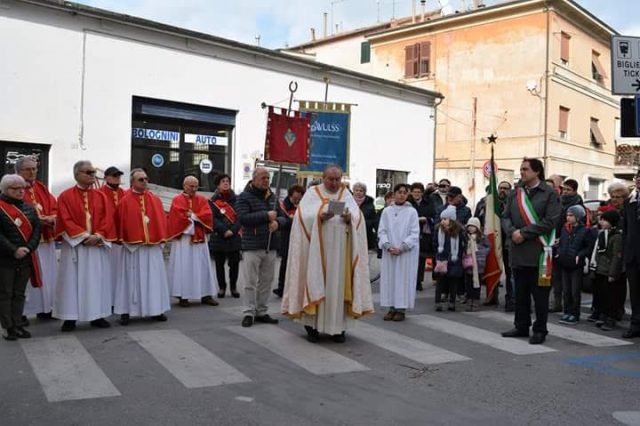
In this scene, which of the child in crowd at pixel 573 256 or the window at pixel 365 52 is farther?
the window at pixel 365 52

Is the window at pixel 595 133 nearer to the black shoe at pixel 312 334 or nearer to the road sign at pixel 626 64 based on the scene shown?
the road sign at pixel 626 64

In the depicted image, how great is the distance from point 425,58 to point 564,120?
7742mm

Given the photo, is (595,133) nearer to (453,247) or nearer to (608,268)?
(453,247)

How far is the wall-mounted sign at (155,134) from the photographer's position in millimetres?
16681

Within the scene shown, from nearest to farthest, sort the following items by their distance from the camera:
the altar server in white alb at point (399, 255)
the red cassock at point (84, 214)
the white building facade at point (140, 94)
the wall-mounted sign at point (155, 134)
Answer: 1. the red cassock at point (84, 214)
2. the altar server in white alb at point (399, 255)
3. the white building facade at point (140, 94)
4. the wall-mounted sign at point (155, 134)

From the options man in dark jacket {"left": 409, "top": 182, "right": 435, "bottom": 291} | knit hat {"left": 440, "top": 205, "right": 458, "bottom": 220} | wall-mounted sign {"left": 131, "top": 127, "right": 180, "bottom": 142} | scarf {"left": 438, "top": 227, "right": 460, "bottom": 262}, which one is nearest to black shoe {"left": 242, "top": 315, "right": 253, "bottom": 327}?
scarf {"left": 438, "top": 227, "right": 460, "bottom": 262}

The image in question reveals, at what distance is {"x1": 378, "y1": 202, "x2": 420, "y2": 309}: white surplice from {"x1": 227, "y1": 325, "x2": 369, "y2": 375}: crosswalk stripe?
1.74 m

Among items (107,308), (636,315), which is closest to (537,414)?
(636,315)

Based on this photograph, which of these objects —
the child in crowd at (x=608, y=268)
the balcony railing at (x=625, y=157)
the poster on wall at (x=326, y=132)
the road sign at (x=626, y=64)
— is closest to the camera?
the child in crowd at (x=608, y=268)

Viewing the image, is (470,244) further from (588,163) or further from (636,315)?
(588,163)

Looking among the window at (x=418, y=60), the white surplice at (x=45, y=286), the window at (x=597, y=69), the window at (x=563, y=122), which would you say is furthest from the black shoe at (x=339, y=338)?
the window at (x=597, y=69)

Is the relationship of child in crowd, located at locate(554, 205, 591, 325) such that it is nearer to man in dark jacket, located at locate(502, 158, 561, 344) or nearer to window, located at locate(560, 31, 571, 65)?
man in dark jacket, located at locate(502, 158, 561, 344)

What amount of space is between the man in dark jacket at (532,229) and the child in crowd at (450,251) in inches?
70.8

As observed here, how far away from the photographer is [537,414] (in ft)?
16.0
